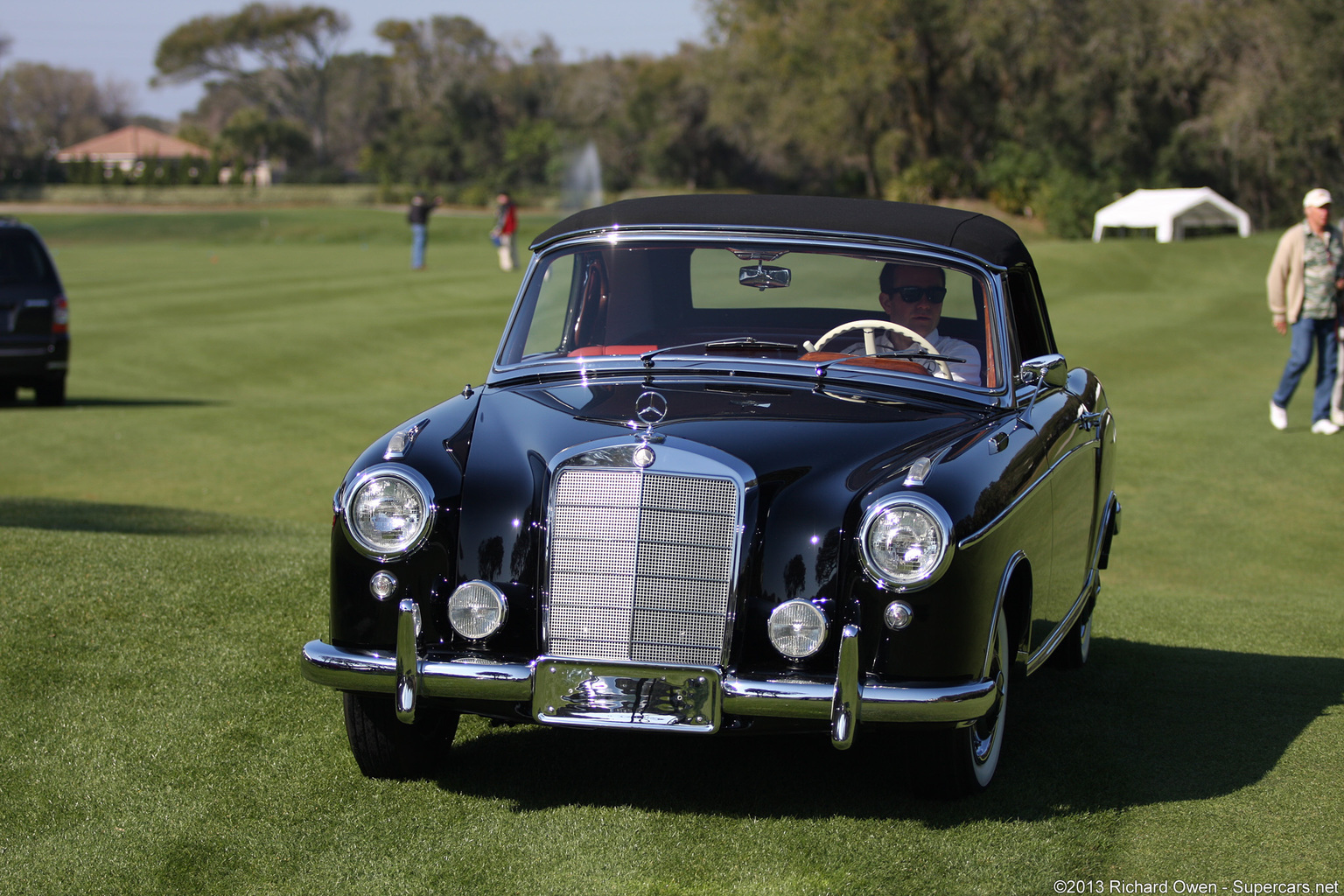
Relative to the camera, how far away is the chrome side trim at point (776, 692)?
12.1ft

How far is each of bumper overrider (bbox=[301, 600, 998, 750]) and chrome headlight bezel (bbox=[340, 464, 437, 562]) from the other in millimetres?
209

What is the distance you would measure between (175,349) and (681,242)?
59.4 ft

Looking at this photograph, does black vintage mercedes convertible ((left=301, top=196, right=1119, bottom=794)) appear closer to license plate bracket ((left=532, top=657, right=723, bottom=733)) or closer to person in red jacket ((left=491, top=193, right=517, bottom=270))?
license plate bracket ((left=532, top=657, right=723, bottom=733))

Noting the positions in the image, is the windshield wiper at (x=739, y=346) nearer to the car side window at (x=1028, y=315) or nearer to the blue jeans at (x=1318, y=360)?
the car side window at (x=1028, y=315)

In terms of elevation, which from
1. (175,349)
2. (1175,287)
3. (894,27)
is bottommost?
(175,349)

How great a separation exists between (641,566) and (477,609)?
0.49 metres

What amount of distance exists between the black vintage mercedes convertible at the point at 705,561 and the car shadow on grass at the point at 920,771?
0.51 feet

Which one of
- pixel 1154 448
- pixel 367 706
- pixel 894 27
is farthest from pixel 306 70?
pixel 367 706

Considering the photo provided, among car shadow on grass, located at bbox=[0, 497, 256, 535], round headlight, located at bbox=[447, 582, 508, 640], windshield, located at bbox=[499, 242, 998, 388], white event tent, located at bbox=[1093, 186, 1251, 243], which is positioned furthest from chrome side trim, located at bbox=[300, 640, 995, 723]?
white event tent, located at bbox=[1093, 186, 1251, 243]

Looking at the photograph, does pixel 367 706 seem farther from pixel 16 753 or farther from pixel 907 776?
pixel 907 776

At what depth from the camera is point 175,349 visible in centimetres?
2148

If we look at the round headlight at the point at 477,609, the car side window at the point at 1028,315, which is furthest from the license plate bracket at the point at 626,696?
the car side window at the point at 1028,315

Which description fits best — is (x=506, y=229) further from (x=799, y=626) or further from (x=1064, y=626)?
(x=799, y=626)

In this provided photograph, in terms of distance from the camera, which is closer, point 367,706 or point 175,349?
point 367,706
